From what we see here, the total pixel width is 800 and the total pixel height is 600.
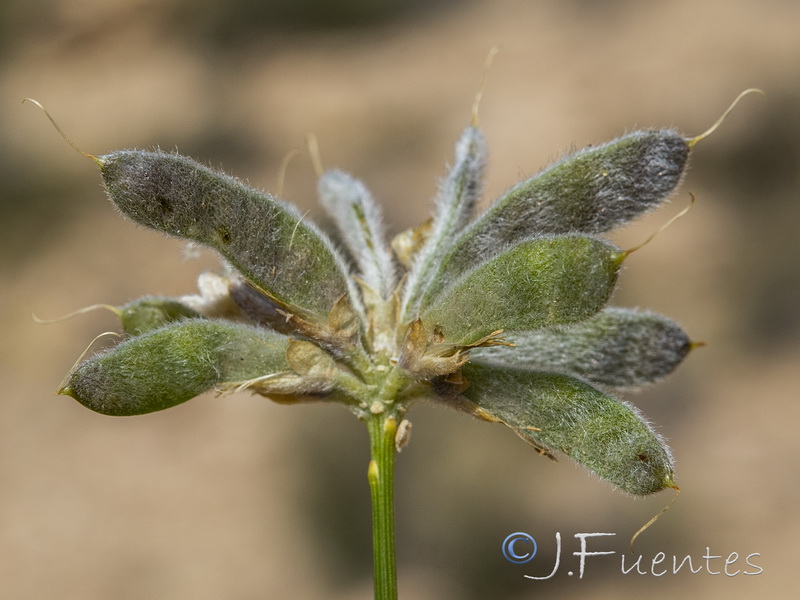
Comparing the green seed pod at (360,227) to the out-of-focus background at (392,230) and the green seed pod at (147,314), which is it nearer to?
the green seed pod at (147,314)

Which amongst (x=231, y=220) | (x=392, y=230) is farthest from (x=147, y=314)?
(x=392, y=230)

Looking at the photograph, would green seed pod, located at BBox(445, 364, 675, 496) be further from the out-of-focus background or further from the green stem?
the out-of-focus background

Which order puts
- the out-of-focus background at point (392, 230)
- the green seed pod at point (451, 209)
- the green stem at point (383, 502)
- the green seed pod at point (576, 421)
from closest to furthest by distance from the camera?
1. the green seed pod at point (576, 421)
2. the green stem at point (383, 502)
3. the green seed pod at point (451, 209)
4. the out-of-focus background at point (392, 230)

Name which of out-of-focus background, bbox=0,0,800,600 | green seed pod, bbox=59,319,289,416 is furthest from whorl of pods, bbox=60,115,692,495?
out-of-focus background, bbox=0,0,800,600

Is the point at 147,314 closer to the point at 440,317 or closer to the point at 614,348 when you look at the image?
the point at 440,317

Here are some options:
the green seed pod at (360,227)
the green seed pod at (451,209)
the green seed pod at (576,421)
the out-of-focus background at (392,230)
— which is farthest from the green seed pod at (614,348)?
the out-of-focus background at (392,230)
